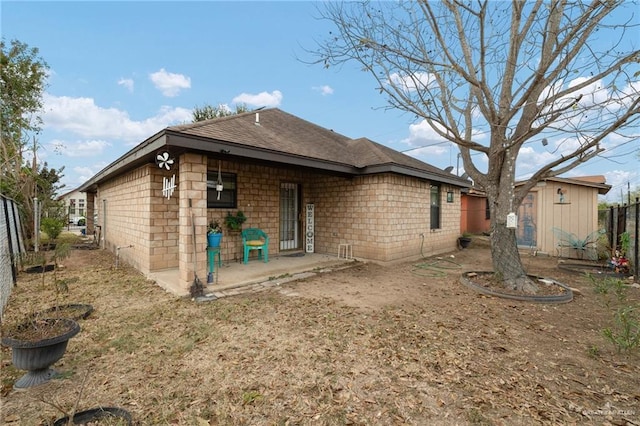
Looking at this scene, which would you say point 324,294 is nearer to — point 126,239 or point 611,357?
point 611,357

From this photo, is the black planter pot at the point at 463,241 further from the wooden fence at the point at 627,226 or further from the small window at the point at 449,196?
the wooden fence at the point at 627,226

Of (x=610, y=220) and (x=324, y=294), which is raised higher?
(x=610, y=220)

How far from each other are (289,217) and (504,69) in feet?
21.3

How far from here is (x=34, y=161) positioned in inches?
484

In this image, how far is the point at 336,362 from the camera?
2.80m

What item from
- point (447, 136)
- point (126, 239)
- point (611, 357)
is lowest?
point (611, 357)

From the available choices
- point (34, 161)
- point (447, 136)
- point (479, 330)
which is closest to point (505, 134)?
point (447, 136)

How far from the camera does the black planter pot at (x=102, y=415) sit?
1955 mm

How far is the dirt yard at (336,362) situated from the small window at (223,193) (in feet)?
8.77

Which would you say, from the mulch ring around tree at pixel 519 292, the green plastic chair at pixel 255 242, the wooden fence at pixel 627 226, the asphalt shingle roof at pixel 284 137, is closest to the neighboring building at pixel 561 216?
the wooden fence at pixel 627 226

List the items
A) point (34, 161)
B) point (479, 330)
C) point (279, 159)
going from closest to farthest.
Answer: point (479, 330), point (279, 159), point (34, 161)

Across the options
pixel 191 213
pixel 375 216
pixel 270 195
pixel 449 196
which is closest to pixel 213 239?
pixel 191 213

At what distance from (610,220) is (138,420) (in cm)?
1209

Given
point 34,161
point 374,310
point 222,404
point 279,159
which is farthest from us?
point 34,161
